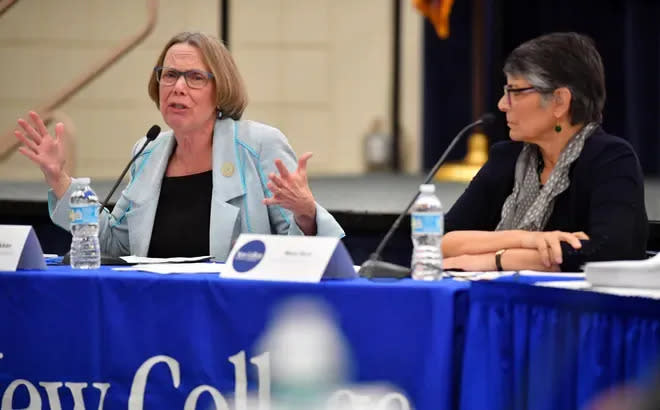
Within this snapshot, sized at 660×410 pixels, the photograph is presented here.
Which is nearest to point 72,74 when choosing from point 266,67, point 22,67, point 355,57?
point 22,67

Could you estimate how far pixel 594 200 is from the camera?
8.65 feet

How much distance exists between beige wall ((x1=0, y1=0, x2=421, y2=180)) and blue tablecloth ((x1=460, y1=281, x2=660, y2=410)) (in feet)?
23.1

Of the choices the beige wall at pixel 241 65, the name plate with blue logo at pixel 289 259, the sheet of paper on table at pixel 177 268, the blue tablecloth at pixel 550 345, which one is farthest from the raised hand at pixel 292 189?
the beige wall at pixel 241 65

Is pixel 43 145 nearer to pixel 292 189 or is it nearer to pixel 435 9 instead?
pixel 292 189

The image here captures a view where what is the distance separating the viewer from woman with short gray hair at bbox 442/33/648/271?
8.37 feet

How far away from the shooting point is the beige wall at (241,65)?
883 cm

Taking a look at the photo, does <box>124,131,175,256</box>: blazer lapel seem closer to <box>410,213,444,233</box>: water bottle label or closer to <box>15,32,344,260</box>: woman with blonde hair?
<box>15,32,344,260</box>: woman with blonde hair

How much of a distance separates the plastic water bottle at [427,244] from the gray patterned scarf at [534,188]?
551 millimetres

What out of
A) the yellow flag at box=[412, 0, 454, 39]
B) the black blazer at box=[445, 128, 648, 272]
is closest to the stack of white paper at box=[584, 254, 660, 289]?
the black blazer at box=[445, 128, 648, 272]

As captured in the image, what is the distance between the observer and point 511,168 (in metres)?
2.94

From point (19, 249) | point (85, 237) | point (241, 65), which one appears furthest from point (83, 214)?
point (241, 65)

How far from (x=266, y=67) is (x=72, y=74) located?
1.56m

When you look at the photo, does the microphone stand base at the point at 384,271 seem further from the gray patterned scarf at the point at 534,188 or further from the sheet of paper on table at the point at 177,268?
the gray patterned scarf at the point at 534,188

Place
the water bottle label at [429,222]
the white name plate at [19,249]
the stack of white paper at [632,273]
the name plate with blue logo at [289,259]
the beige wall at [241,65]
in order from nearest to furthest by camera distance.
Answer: the stack of white paper at [632,273] < the name plate with blue logo at [289,259] < the water bottle label at [429,222] < the white name plate at [19,249] < the beige wall at [241,65]
